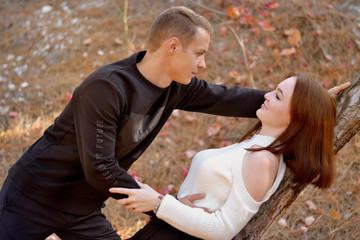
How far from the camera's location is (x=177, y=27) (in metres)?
2.09

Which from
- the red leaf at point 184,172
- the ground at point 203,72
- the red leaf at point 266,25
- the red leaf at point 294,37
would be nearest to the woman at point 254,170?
the ground at point 203,72

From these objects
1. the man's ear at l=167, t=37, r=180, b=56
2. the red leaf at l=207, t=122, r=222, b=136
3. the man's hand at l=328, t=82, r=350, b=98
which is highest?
the man's ear at l=167, t=37, r=180, b=56

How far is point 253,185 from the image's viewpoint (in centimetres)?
192

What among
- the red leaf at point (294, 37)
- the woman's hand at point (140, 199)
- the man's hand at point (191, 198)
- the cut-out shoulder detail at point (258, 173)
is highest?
the cut-out shoulder detail at point (258, 173)

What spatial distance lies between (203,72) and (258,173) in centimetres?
315

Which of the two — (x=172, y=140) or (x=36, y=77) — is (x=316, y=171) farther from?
(x=36, y=77)

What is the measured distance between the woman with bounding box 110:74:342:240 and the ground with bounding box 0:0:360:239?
1.42 meters

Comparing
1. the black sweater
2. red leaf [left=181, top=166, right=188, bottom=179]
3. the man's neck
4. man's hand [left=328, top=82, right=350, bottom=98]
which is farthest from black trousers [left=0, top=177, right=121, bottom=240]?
red leaf [left=181, top=166, right=188, bottom=179]

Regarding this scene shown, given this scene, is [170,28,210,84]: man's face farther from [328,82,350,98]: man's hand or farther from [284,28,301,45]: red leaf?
[284,28,301,45]: red leaf

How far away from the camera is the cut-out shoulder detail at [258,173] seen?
6.32 feet

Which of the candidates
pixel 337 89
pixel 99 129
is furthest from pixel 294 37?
pixel 99 129

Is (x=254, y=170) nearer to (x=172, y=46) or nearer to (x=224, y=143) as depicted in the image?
(x=172, y=46)

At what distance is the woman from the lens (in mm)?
1937

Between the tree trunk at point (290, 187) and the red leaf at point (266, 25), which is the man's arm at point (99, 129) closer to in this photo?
the tree trunk at point (290, 187)
